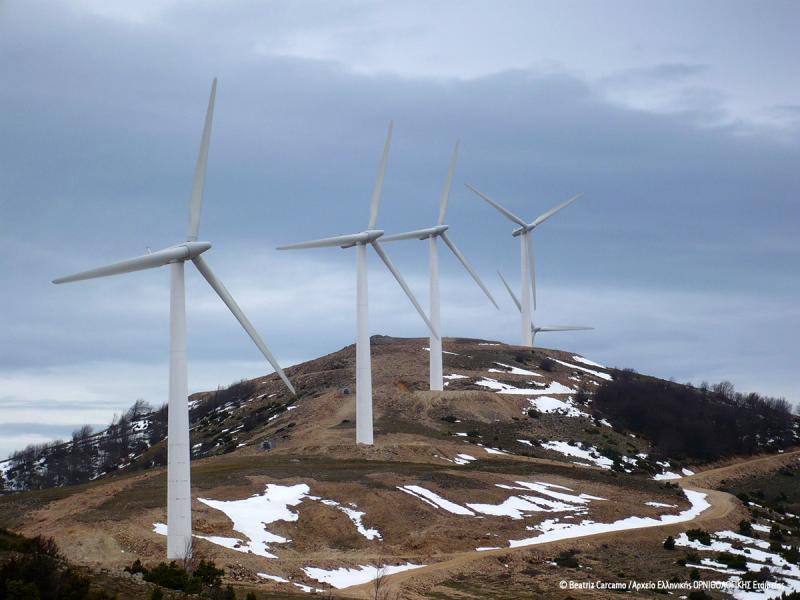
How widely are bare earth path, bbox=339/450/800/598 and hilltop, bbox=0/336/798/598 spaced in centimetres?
22

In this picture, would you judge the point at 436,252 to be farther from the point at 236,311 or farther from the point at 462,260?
the point at 236,311

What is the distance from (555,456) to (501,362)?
42.4 meters

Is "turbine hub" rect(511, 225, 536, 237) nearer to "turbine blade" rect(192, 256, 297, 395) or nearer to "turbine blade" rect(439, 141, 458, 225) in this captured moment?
"turbine blade" rect(439, 141, 458, 225)

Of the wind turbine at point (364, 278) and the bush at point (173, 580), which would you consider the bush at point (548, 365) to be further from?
the bush at point (173, 580)

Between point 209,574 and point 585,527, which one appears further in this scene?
point 585,527

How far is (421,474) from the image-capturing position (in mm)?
68188

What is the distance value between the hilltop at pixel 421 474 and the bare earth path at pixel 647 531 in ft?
0.73

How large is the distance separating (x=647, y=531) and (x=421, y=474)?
1755 cm

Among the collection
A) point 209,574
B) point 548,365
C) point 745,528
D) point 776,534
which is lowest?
point 776,534

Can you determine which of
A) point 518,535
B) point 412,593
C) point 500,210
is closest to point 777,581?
point 518,535

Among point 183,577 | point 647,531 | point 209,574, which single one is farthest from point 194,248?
point 647,531

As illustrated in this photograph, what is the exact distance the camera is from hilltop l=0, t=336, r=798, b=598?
46781 mm

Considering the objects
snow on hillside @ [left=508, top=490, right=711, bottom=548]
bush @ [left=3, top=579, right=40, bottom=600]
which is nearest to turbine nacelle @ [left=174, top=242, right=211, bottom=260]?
bush @ [left=3, top=579, right=40, bottom=600]

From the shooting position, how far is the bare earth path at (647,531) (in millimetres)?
42844
